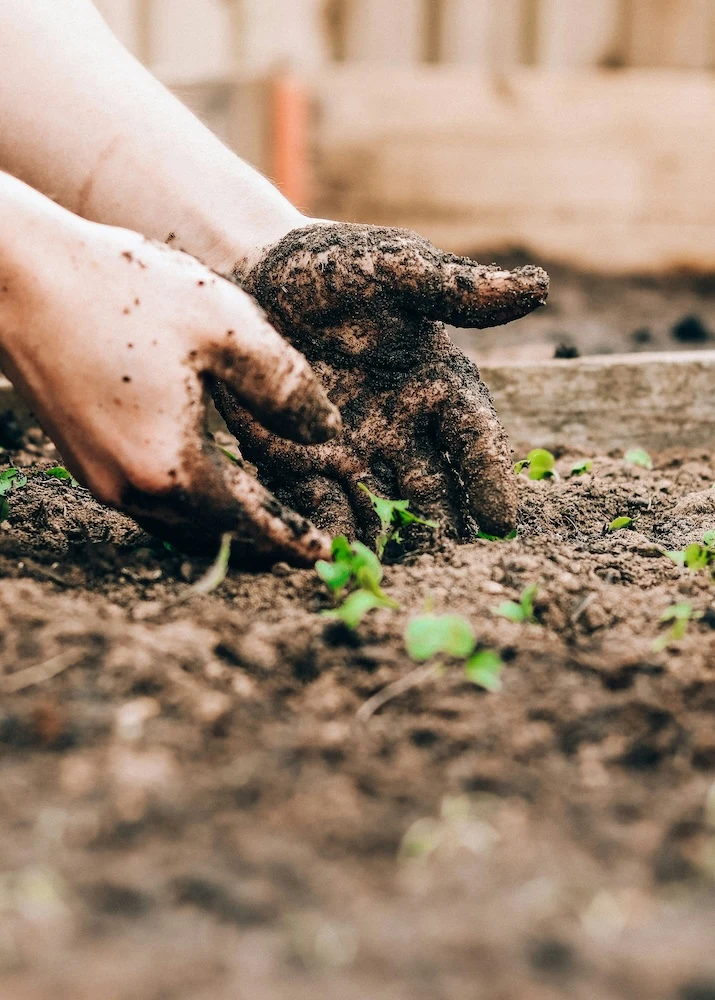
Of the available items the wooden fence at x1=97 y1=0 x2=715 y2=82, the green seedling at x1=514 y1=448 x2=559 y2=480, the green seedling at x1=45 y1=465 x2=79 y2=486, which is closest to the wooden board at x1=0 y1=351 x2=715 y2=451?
the green seedling at x1=514 y1=448 x2=559 y2=480

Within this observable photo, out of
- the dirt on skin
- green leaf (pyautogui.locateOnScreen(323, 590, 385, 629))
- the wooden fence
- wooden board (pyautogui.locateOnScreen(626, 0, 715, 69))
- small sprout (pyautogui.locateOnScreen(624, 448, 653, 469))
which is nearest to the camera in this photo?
the dirt on skin

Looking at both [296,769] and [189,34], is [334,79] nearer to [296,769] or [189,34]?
[189,34]

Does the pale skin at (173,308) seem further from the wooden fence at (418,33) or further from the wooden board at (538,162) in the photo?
the wooden fence at (418,33)

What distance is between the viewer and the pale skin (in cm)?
126

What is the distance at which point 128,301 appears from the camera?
1261 mm

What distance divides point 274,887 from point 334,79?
3754 millimetres

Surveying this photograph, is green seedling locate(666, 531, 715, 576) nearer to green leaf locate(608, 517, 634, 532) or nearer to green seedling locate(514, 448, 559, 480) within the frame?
green leaf locate(608, 517, 634, 532)

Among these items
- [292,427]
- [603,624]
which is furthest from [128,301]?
[603,624]

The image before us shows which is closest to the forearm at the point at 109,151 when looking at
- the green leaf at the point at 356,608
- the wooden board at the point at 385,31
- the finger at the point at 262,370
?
the finger at the point at 262,370

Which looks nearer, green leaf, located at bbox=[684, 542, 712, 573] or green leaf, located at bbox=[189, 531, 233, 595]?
green leaf, located at bbox=[189, 531, 233, 595]

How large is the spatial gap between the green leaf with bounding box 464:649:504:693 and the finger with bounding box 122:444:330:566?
0.38 m

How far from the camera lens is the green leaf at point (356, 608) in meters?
1.08

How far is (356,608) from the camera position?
3.57 feet

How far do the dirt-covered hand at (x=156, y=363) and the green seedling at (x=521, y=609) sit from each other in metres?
0.32
